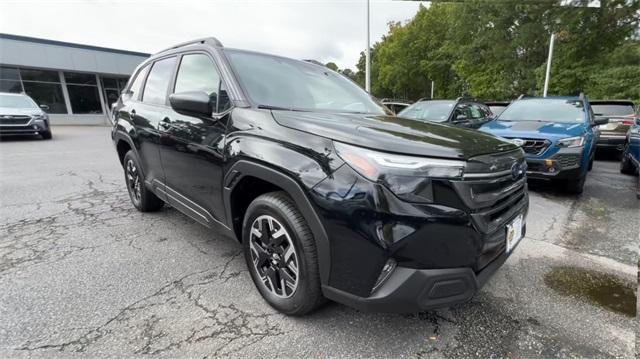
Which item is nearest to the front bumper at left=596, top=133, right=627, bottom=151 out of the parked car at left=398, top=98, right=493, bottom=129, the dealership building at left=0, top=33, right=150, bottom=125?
the parked car at left=398, top=98, right=493, bottom=129

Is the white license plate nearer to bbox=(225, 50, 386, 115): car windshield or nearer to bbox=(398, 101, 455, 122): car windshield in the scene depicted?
bbox=(225, 50, 386, 115): car windshield

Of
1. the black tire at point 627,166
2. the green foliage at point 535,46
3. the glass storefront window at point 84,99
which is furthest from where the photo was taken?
the glass storefront window at point 84,99

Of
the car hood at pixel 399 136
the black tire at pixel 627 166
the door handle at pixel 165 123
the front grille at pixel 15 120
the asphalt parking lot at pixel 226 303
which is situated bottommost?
the black tire at pixel 627 166

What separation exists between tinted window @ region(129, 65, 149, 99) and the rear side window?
104 centimetres

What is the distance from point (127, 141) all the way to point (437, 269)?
12.1ft

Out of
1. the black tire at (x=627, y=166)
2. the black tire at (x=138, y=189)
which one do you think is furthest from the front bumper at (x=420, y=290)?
the black tire at (x=627, y=166)

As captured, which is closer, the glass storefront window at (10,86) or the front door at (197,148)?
the front door at (197,148)

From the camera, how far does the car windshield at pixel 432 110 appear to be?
732 cm

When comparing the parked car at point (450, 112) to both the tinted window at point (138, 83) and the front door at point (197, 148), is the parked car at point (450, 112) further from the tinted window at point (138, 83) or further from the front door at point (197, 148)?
the front door at point (197, 148)

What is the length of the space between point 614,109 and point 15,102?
18.3m

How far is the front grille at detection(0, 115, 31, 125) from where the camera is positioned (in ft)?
34.8

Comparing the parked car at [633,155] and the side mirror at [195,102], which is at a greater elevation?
the side mirror at [195,102]

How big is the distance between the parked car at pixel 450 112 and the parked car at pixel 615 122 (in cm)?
324

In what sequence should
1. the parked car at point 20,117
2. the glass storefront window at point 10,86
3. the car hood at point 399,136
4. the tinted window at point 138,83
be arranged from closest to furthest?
the car hood at point 399,136, the tinted window at point 138,83, the parked car at point 20,117, the glass storefront window at point 10,86
